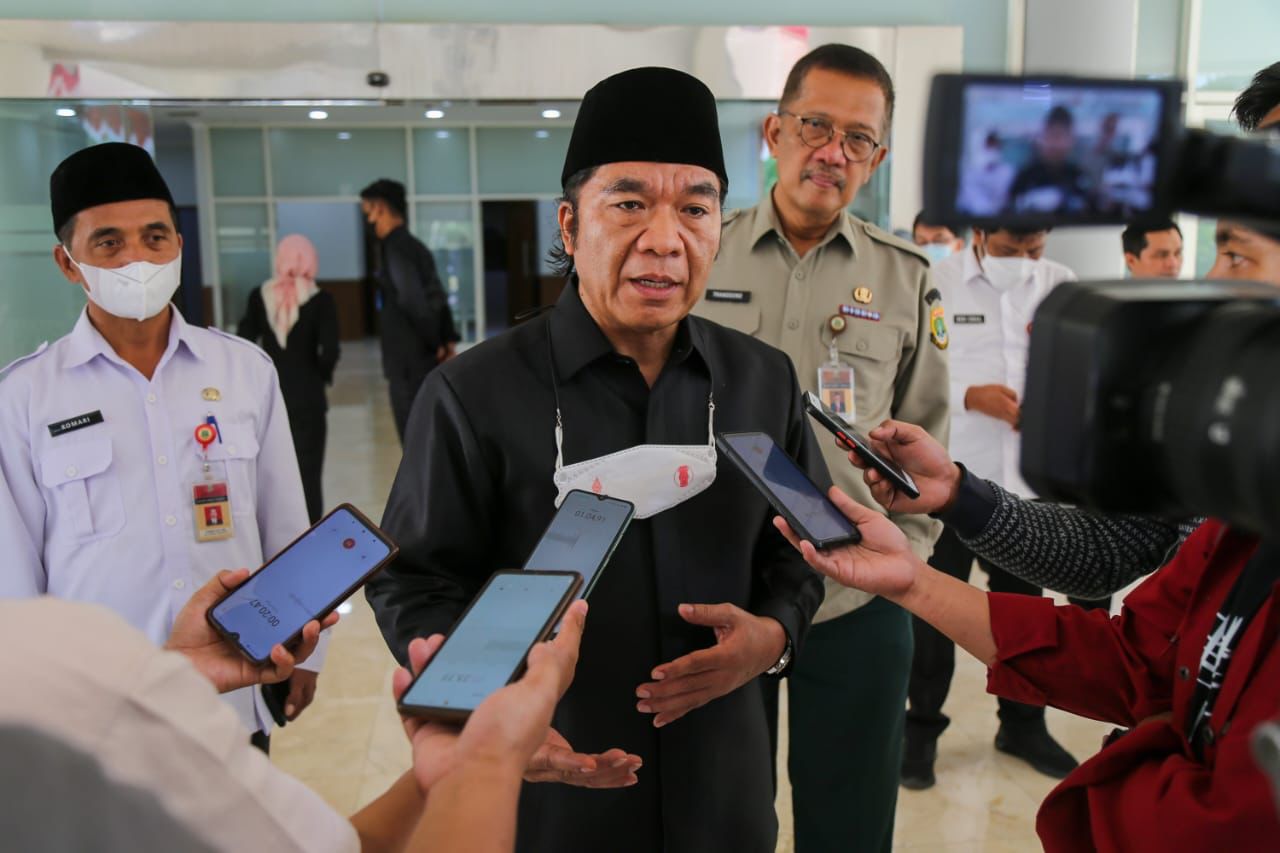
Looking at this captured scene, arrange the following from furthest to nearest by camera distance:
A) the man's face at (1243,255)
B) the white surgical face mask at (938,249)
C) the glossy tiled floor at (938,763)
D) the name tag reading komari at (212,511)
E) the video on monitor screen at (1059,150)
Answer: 1. the white surgical face mask at (938,249)
2. the glossy tiled floor at (938,763)
3. the name tag reading komari at (212,511)
4. the man's face at (1243,255)
5. the video on monitor screen at (1059,150)

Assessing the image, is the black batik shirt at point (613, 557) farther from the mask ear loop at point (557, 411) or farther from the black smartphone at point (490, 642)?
the black smartphone at point (490, 642)

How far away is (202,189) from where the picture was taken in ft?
40.3

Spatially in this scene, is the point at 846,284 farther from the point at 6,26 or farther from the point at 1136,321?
the point at 6,26

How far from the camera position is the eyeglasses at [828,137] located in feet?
7.32

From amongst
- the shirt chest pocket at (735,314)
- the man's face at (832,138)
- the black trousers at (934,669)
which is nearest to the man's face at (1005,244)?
the black trousers at (934,669)

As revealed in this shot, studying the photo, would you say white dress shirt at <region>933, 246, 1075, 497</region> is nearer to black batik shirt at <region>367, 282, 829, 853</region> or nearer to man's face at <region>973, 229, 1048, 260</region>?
man's face at <region>973, 229, 1048, 260</region>

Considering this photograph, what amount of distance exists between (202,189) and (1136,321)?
43.4 ft

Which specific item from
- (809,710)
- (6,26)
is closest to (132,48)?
(6,26)

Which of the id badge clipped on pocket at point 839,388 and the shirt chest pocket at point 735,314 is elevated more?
the shirt chest pocket at point 735,314

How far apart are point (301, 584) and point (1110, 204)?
3.94 ft

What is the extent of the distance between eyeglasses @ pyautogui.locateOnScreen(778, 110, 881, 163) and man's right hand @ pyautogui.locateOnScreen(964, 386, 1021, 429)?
1.55 metres

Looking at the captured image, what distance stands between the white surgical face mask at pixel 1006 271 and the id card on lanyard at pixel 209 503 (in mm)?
2764

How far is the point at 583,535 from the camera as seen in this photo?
4.65 feet

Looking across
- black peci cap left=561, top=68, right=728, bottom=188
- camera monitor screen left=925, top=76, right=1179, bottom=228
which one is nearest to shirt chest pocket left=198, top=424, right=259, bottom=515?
black peci cap left=561, top=68, right=728, bottom=188
